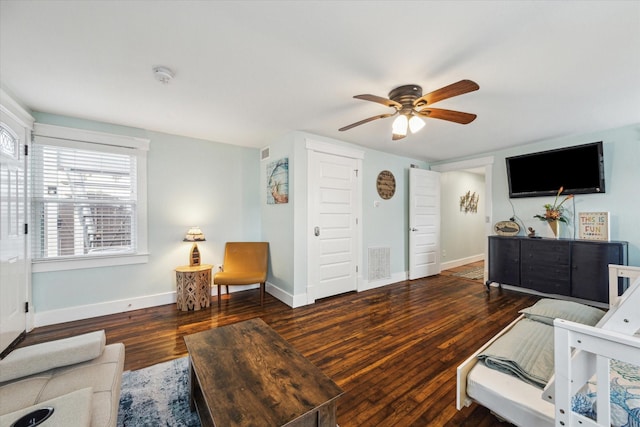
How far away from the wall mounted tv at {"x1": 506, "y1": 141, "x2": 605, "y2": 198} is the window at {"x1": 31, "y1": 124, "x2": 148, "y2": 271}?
5462 millimetres

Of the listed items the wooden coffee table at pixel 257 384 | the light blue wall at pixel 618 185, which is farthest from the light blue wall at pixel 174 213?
the light blue wall at pixel 618 185

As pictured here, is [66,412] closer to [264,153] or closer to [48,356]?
[48,356]

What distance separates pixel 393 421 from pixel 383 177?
3574mm

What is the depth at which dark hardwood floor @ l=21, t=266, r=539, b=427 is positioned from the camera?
1.66 m

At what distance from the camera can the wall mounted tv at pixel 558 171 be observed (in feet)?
11.0

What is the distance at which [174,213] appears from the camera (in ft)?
11.7

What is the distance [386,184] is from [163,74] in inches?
A: 140

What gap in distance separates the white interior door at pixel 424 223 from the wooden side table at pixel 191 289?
3519 millimetres

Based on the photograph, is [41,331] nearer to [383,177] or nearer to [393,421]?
[393,421]

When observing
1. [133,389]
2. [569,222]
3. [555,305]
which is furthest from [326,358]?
[569,222]

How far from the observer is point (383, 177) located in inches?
177

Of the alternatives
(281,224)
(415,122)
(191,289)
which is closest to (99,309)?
(191,289)

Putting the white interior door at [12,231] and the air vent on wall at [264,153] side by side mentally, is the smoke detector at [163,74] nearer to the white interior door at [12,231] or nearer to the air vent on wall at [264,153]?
the white interior door at [12,231]

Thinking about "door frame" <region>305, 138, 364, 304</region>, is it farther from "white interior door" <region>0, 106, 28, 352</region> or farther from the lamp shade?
"white interior door" <region>0, 106, 28, 352</region>
